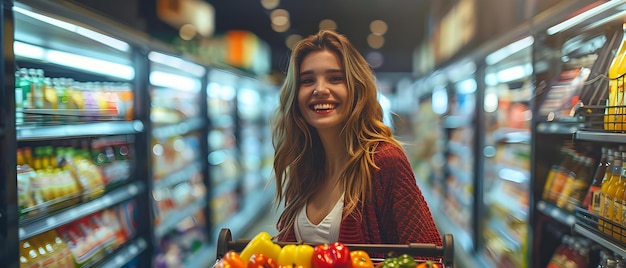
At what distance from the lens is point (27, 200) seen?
105 inches

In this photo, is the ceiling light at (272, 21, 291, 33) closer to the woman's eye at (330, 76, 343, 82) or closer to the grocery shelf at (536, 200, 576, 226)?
the grocery shelf at (536, 200, 576, 226)

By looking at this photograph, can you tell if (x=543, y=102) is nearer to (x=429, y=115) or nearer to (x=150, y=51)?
(x=150, y=51)

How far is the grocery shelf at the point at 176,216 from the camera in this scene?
14.4 feet

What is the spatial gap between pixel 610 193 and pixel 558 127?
2.19 feet

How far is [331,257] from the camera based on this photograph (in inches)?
61.8

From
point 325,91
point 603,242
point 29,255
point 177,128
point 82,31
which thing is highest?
point 82,31

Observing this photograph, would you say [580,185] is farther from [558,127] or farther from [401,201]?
[401,201]

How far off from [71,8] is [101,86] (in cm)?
97

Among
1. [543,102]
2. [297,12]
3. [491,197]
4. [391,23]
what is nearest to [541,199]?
[543,102]

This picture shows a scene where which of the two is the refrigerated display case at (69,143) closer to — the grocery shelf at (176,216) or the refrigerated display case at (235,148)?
the grocery shelf at (176,216)

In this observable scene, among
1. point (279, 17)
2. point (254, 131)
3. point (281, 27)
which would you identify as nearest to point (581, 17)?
point (254, 131)

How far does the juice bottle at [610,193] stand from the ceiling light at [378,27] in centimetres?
979

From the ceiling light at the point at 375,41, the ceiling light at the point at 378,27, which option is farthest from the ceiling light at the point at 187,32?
the ceiling light at the point at 375,41

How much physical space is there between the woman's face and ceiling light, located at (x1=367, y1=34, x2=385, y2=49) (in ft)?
39.2
